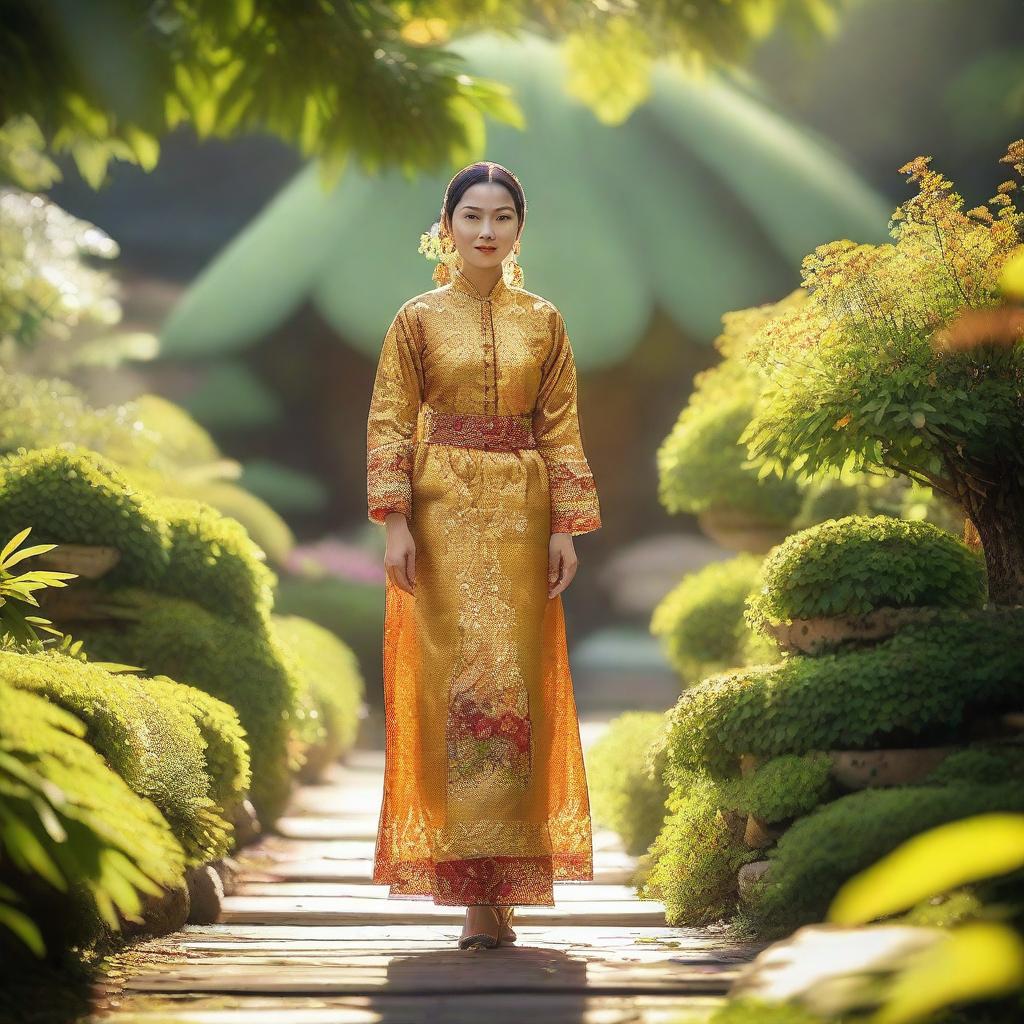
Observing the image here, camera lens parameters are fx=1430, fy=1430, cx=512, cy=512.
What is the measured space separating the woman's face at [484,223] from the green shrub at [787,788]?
52.2 inches

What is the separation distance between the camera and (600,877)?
4.38 m

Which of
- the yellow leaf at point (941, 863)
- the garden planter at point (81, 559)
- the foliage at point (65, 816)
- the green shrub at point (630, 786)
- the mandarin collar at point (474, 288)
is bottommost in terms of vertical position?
the yellow leaf at point (941, 863)

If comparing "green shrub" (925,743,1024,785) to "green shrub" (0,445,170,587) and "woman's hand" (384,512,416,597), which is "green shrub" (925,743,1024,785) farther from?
"green shrub" (0,445,170,587)

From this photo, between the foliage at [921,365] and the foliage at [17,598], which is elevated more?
the foliage at [921,365]

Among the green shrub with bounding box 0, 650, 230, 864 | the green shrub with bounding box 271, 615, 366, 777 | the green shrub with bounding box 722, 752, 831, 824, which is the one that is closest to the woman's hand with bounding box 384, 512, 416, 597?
the green shrub with bounding box 0, 650, 230, 864

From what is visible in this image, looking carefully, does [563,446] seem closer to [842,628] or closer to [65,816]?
[842,628]

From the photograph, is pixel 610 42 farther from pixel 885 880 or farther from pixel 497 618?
pixel 885 880

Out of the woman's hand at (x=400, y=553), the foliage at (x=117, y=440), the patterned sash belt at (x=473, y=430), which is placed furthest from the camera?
the foliage at (x=117, y=440)

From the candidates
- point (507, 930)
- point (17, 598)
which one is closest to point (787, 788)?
point (507, 930)

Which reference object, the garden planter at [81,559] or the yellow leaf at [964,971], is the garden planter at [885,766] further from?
the garden planter at [81,559]

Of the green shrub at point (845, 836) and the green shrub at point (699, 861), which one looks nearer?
the green shrub at point (845, 836)

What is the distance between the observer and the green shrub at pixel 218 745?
388cm

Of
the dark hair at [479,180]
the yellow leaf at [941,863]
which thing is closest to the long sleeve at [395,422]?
the dark hair at [479,180]

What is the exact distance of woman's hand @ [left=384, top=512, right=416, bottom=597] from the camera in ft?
10.6
